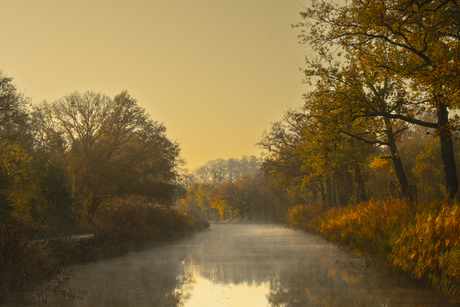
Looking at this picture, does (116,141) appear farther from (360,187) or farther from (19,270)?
(19,270)

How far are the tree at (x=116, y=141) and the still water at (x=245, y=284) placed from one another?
24.1m

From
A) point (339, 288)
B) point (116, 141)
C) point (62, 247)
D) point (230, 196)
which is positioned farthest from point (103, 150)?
point (230, 196)

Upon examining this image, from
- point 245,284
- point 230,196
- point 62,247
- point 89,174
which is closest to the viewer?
point 245,284

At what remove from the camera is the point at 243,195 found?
309 feet

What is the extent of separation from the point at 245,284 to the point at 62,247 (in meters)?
7.83

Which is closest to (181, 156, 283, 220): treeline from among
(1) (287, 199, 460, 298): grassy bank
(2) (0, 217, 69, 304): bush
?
(1) (287, 199, 460, 298): grassy bank

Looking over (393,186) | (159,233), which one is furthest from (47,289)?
(393,186)

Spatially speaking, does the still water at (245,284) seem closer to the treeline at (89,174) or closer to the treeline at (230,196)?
the treeline at (89,174)

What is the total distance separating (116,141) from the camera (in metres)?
39.5

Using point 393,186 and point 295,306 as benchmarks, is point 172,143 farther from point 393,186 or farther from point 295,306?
point 295,306

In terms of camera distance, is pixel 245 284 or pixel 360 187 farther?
pixel 360 187

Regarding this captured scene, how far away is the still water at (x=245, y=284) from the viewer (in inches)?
323

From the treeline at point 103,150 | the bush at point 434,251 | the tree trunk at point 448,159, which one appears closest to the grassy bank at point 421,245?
the bush at point 434,251

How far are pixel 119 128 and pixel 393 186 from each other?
2430 centimetres
